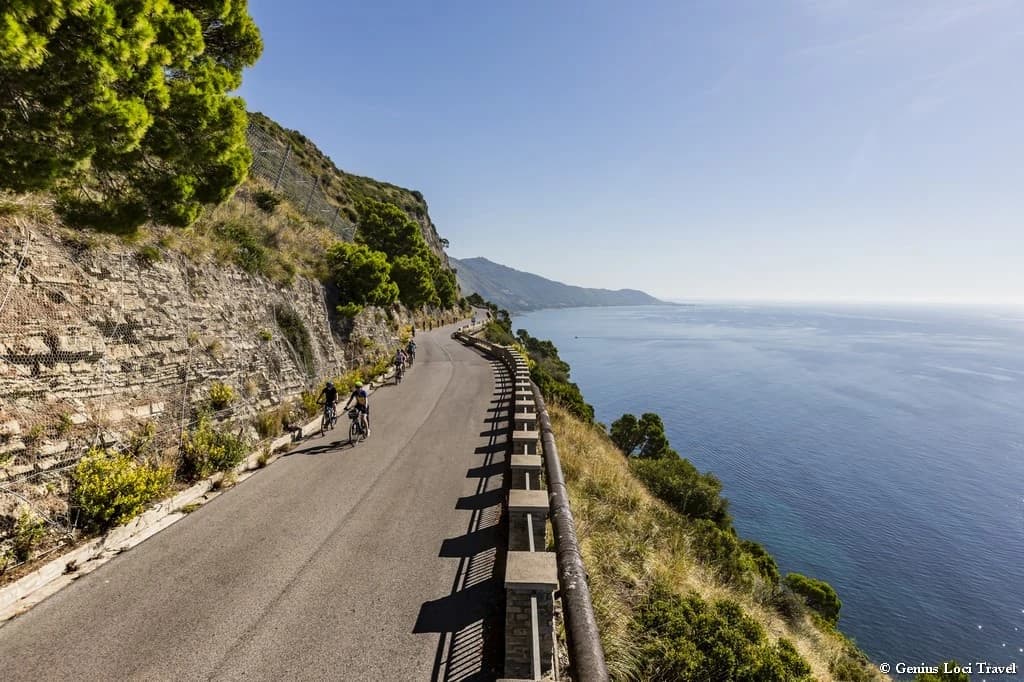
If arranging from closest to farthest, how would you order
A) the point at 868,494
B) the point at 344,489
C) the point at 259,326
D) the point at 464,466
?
the point at 344,489, the point at 464,466, the point at 259,326, the point at 868,494

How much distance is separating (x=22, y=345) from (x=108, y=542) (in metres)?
3.61

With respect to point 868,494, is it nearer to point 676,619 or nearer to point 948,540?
point 948,540

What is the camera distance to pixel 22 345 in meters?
7.33

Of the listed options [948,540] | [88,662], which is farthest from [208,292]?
[948,540]

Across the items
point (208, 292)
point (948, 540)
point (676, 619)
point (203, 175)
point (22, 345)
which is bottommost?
point (948, 540)

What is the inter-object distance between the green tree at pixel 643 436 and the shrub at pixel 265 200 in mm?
32648

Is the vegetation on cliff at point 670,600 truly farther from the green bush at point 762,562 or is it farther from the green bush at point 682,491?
the green bush at point 762,562

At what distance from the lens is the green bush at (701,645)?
577 centimetres

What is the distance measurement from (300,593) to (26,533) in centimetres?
429

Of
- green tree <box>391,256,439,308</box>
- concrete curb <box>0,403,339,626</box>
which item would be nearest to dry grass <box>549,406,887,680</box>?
concrete curb <box>0,403,339,626</box>

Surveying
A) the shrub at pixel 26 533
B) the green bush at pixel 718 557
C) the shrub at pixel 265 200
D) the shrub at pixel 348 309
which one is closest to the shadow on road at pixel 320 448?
the shrub at pixel 26 533

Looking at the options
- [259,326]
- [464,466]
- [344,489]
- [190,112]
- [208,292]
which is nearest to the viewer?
[190,112]

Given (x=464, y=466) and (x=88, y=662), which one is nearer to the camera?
(x=88, y=662)

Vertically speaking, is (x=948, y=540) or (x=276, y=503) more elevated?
(x=276, y=503)
